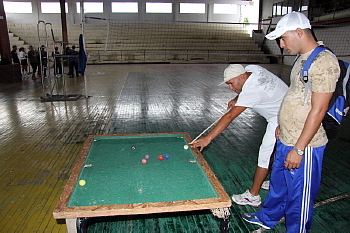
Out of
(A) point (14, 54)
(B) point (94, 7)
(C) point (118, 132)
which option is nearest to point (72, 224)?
(C) point (118, 132)

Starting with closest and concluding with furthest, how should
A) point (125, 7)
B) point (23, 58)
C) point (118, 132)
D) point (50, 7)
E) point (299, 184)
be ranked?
point (299, 184), point (118, 132), point (23, 58), point (50, 7), point (125, 7)

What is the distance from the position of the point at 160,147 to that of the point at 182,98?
5.20 metres

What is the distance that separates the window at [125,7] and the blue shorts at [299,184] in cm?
2479

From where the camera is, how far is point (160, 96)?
25.6 ft

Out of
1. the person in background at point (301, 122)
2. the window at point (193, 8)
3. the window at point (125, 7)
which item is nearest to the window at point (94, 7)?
the window at point (125, 7)

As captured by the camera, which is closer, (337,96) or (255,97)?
(337,96)

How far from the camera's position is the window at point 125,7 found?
2417cm

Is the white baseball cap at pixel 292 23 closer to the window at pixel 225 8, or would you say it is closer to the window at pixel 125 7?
the window at pixel 125 7

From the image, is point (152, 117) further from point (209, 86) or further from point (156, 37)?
point (156, 37)

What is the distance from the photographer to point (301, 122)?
5.82ft

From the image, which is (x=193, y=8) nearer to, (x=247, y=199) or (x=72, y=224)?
(x=247, y=199)

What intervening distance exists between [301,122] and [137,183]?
1151mm

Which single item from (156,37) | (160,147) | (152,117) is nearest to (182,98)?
(152,117)

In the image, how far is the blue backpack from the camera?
63.9 inches
